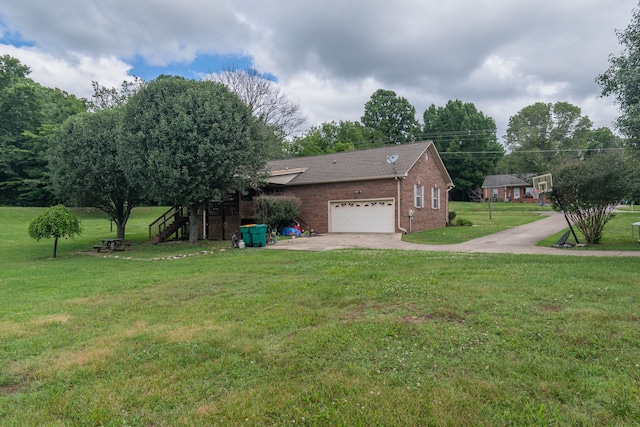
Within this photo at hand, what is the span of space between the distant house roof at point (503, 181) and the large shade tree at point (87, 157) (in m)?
50.7

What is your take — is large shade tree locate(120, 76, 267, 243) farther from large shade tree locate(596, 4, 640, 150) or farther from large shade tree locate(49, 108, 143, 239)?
large shade tree locate(596, 4, 640, 150)

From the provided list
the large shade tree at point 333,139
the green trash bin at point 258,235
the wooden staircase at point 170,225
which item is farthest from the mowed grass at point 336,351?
the large shade tree at point 333,139

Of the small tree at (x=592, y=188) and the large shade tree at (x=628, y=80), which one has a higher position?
the large shade tree at (x=628, y=80)

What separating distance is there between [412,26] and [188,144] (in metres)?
9.86

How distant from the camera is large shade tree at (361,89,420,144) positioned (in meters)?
58.1

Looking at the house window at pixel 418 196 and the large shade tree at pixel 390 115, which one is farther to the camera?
the large shade tree at pixel 390 115

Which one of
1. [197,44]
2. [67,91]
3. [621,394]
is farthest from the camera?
[67,91]

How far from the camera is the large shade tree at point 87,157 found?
55.4ft

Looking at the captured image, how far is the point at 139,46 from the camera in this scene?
1691cm

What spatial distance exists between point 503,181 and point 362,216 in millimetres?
42404

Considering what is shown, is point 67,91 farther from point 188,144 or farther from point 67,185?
point 188,144

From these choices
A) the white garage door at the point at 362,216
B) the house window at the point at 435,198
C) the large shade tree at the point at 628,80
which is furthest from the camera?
the house window at the point at 435,198

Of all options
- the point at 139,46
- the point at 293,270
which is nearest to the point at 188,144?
the point at 139,46

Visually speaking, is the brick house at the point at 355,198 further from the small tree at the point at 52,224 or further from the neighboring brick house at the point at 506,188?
the neighboring brick house at the point at 506,188
